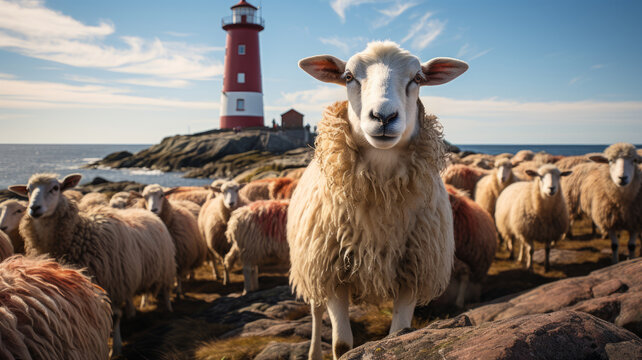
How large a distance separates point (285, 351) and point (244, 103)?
1562 inches

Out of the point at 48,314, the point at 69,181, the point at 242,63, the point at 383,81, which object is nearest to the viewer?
the point at 48,314

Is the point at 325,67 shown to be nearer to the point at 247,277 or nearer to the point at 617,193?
the point at 247,277

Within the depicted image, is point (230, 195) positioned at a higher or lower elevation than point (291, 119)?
lower

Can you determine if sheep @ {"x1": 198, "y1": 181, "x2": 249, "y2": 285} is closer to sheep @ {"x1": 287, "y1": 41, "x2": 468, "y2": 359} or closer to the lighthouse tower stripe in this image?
sheep @ {"x1": 287, "y1": 41, "x2": 468, "y2": 359}

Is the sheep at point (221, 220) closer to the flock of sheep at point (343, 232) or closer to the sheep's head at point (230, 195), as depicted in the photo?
the sheep's head at point (230, 195)

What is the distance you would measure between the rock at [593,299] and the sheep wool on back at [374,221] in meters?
1.40

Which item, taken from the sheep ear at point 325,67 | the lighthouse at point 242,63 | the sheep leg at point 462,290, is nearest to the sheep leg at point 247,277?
the sheep leg at point 462,290

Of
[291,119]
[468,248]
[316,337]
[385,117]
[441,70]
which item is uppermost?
[291,119]

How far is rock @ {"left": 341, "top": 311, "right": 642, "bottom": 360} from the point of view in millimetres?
1679

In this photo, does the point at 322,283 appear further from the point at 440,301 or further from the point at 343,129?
the point at 440,301

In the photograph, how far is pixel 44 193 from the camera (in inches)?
185

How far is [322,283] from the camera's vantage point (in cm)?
300

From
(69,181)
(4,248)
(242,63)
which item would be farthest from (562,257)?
(242,63)

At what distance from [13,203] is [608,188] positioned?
1079cm
